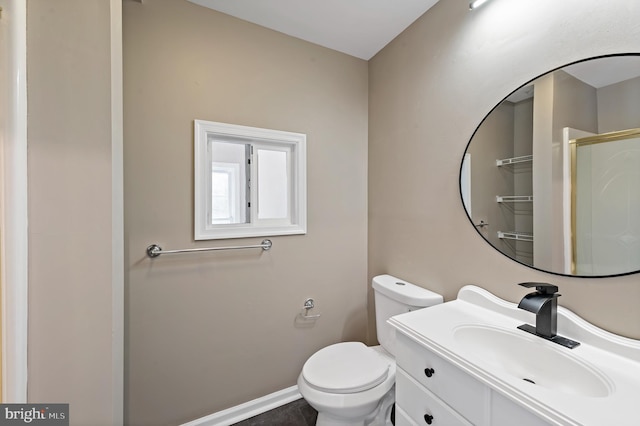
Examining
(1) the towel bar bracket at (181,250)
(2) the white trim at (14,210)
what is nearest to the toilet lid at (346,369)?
(1) the towel bar bracket at (181,250)

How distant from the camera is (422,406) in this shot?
98cm

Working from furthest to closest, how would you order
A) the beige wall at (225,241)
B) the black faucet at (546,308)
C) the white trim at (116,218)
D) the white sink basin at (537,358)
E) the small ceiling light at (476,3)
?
1. the beige wall at (225,241)
2. the small ceiling light at (476,3)
3. the white trim at (116,218)
4. the black faucet at (546,308)
5. the white sink basin at (537,358)

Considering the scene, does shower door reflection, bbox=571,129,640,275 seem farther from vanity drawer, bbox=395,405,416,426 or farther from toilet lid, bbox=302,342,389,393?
toilet lid, bbox=302,342,389,393

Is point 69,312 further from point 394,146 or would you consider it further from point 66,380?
point 394,146

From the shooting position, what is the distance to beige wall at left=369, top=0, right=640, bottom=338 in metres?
0.91

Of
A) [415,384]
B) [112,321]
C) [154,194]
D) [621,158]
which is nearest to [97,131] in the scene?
[154,194]

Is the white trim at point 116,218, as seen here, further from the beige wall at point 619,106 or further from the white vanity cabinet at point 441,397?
the beige wall at point 619,106

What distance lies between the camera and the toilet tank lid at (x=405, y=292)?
4.67 feet

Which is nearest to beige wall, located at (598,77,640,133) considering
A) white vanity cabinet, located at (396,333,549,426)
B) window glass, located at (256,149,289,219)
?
white vanity cabinet, located at (396,333,549,426)

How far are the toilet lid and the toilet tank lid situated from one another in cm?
36

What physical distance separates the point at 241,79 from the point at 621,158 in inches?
70.9

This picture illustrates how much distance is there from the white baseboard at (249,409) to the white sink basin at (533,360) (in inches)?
51.4

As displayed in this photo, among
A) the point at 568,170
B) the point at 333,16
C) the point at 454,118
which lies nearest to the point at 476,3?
the point at 454,118

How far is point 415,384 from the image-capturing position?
1.02m
